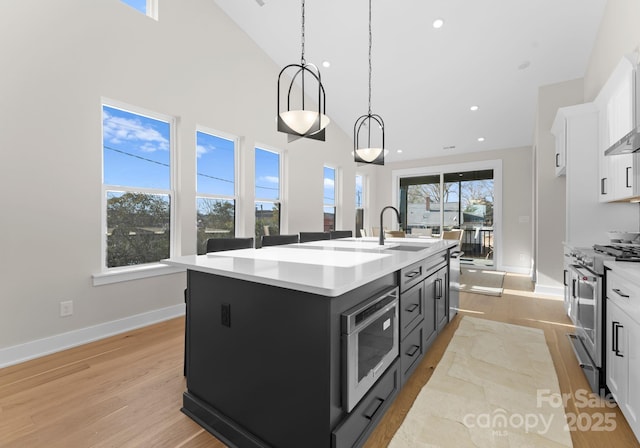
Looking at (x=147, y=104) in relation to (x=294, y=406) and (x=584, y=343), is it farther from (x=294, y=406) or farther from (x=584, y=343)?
(x=584, y=343)

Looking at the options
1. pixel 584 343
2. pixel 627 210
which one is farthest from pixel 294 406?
pixel 627 210

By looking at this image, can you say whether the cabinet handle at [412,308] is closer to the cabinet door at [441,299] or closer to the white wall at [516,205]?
the cabinet door at [441,299]

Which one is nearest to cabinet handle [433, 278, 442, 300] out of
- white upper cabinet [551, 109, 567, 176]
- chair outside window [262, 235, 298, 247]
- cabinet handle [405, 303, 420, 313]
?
cabinet handle [405, 303, 420, 313]

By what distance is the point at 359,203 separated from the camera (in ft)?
25.4

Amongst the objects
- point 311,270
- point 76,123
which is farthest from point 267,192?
point 311,270

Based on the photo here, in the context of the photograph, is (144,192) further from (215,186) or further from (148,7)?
(148,7)

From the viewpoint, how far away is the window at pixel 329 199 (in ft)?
21.0

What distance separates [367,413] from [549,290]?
14.6ft

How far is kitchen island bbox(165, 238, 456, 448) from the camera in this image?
51.6 inches

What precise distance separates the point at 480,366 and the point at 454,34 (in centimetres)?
406

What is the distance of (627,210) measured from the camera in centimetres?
320

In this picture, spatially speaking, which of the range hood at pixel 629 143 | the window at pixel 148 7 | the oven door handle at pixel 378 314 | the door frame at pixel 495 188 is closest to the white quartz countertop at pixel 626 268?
the range hood at pixel 629 143

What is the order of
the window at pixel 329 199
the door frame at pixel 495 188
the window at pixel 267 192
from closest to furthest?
the window at pixel 267 192, the window at pixel 329 199, the door frame at pixel 495 188

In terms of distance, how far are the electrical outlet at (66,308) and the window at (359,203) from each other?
574 cm
